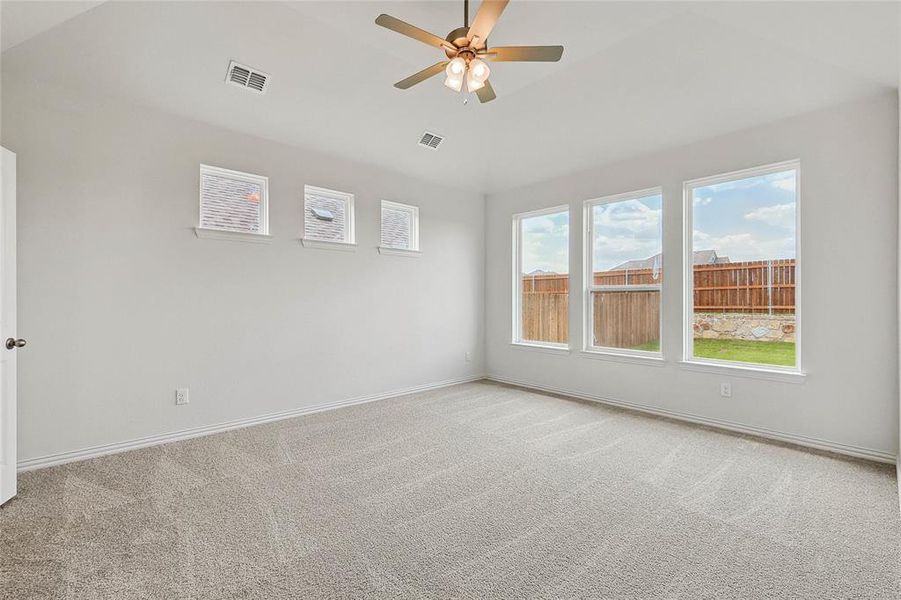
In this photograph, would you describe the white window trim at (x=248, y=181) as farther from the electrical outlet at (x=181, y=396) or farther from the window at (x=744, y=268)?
the window at (x=744, y=268)

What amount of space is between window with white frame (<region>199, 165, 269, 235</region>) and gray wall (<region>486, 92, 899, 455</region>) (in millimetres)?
4097

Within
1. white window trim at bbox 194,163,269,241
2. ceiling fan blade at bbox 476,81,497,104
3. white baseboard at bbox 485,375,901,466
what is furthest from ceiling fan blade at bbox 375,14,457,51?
white baseboard at bbox 485,375,901,466

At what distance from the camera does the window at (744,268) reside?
3611mm

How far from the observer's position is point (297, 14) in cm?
293

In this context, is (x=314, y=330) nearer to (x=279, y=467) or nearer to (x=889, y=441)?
(x=279, y=467)

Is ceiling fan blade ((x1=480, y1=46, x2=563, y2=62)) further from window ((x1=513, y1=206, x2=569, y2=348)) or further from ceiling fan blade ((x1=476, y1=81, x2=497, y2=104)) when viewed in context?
window ((x1=513, y1=206, x2=569, y2=348))

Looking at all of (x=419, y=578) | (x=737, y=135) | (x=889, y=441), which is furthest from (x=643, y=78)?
(x=419, y=578)

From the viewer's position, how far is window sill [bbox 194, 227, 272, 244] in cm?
364

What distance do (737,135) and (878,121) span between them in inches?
36.4

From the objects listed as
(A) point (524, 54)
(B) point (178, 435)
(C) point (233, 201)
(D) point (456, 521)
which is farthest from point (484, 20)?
(B) point (178, 435)

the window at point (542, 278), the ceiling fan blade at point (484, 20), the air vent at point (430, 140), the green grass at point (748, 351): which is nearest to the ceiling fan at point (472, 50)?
the ceiling fan blade at point (484, 20)

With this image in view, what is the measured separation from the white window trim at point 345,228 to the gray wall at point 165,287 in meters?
0.07

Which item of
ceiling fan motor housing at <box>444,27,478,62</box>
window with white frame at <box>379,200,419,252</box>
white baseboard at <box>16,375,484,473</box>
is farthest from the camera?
window with white frame at <box>379,200,419,252</box>

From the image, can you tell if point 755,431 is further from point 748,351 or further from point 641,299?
point 641,299
